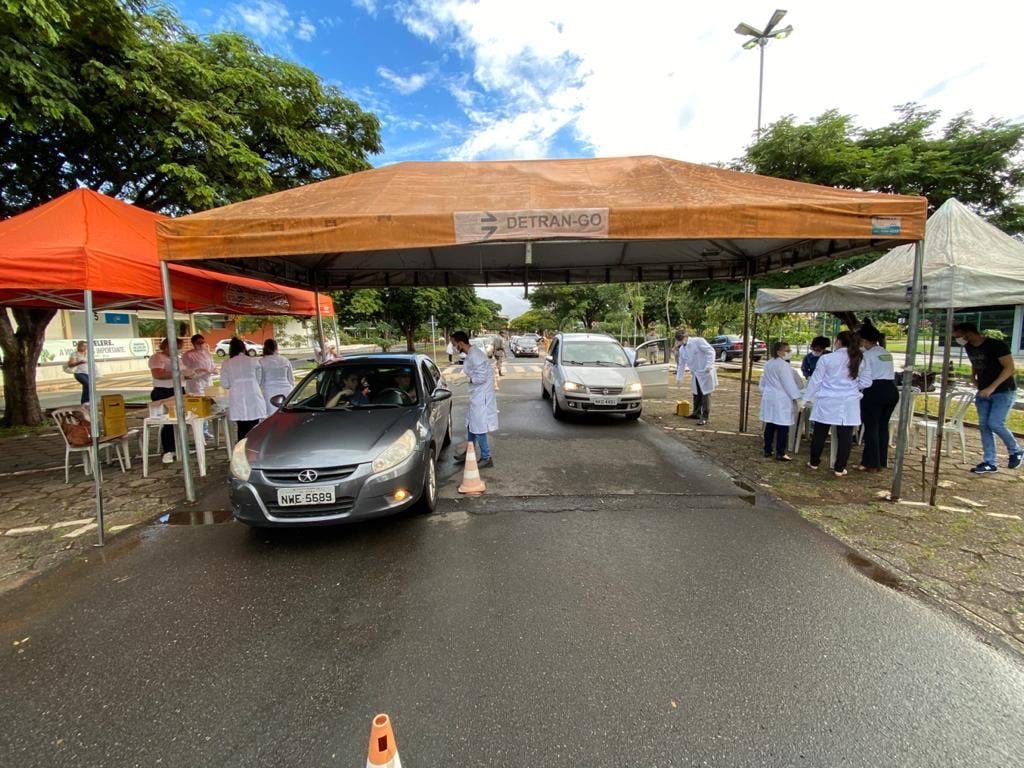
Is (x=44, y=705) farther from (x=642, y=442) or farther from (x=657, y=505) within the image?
(x=642, y=442)

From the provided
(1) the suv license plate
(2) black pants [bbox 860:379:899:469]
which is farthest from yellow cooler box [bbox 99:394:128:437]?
(2) black pants [bbox 860:379:899:469]

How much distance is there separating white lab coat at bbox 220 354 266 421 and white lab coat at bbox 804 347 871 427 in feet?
24.7

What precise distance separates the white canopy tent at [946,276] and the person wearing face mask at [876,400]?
0.79 metres

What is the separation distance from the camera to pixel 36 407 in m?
9.69

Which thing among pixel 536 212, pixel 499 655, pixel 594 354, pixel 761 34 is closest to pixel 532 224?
pixel 536 212

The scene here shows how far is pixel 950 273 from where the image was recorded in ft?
16.1

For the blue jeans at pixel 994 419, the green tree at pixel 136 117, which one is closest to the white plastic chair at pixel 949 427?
the blue jeans at pixel 994 419

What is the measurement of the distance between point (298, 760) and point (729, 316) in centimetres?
2289

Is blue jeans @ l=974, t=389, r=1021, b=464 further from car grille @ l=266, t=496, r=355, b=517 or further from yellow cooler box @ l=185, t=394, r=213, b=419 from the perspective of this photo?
yellow cooler box @ l=185, t=394, r=213, b=419

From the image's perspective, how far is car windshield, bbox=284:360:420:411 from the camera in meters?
4.91

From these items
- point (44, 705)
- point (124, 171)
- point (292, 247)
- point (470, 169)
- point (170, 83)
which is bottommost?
point (44, 705)

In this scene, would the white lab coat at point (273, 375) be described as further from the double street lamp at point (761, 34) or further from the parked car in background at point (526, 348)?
the parked car in background at point (526, 348)

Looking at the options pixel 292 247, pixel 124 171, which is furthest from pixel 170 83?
pixel 292 247

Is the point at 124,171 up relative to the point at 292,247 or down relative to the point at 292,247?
up
